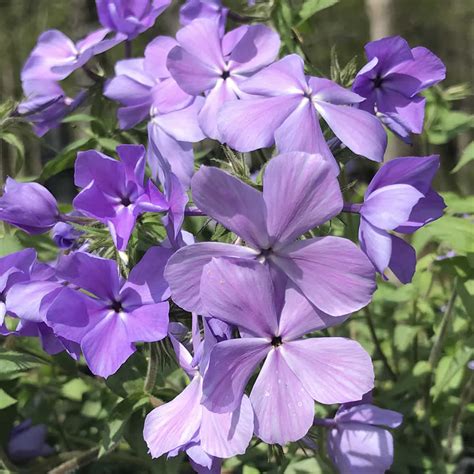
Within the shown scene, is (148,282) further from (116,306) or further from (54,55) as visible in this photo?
(54,55)

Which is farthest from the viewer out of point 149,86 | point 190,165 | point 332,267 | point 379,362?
point 379,362

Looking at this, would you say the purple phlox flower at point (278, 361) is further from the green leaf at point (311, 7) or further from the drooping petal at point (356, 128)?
the green leaf at point (311, 7)

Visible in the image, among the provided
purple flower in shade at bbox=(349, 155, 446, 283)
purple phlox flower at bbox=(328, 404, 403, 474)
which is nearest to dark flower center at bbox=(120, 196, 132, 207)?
purple flower in shade at bbox=(349, 155, 446, 283)

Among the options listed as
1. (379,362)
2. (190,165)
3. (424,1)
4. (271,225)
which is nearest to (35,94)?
(190,165)

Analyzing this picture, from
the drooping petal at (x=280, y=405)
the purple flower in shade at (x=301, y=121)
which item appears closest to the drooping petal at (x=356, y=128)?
the purple flower in shade at (x=301, y=121)

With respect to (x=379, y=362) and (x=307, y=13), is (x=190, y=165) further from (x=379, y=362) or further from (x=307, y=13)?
(x=379, y=362)

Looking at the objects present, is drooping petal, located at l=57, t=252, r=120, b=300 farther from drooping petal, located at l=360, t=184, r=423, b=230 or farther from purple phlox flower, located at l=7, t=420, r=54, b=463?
purple phlox flower, located at l=7, t=420, r=54, b=463
